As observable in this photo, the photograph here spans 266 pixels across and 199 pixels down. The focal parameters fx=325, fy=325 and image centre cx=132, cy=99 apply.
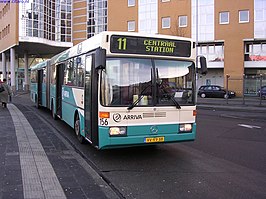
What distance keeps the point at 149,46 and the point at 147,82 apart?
0.83 metres

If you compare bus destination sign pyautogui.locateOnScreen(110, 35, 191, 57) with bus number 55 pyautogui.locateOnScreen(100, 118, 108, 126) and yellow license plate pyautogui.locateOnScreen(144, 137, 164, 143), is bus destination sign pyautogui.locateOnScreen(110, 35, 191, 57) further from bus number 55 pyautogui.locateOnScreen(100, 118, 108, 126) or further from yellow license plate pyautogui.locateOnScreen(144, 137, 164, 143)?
yellow license plate pyautogui.locateOnScreen(144, 137, 164, 143)

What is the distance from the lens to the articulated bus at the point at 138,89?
22.3ft

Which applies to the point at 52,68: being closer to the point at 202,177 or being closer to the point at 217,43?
the point at 202,177

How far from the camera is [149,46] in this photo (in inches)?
284

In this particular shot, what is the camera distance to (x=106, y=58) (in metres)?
6.82

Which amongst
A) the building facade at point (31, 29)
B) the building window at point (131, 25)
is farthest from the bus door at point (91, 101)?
the building window at point (131, 25)

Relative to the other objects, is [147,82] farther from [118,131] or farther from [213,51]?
[213,51]

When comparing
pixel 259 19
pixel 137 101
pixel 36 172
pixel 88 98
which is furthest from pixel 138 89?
pixel 259 19

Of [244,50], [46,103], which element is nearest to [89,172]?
[46,103]

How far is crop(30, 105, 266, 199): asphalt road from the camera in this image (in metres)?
5.32

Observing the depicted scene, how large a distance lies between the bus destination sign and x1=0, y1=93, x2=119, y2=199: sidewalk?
2624mm

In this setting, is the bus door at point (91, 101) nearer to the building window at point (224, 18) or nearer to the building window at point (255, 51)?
the building window at point (255, 51)

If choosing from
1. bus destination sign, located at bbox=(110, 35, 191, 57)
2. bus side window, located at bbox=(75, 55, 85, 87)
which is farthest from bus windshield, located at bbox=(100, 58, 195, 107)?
bus side window, located at bbox=(75, 55, 85, 87)

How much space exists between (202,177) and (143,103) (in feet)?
6.46
